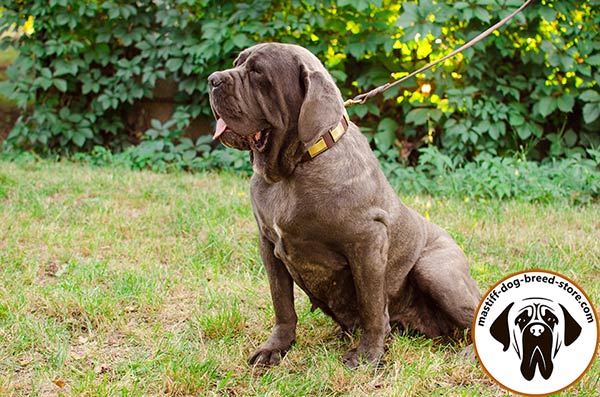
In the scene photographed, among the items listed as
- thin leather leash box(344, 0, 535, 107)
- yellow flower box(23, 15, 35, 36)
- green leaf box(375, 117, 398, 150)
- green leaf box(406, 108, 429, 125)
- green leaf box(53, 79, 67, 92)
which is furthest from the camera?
yellow flower box(23, 15, 35, 36)

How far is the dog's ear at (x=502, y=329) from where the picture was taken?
2527mm

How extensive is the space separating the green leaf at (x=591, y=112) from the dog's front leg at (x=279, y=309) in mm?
4188

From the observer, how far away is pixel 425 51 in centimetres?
658

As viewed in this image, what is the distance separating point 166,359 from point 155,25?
5329 millimetres

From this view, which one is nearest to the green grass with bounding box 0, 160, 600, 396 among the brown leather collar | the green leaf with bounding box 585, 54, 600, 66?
the brown leather collar

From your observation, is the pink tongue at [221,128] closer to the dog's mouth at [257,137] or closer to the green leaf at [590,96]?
the dog's mouth at [257,137]

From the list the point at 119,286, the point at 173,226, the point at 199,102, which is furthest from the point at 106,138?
the point at 119,286

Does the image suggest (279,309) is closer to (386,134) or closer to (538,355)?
(538,355)

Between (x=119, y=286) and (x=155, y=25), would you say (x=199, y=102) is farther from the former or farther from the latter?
(x=119, y=286)

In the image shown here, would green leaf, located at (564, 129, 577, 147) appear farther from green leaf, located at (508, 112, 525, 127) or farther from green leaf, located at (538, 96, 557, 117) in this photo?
green leaf, located at (508, 112, 525, 127)

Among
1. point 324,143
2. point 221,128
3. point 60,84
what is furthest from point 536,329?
point 60,84

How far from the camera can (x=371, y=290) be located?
293cm

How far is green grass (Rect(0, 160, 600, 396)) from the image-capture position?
2830 mm

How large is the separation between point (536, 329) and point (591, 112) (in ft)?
14.4
